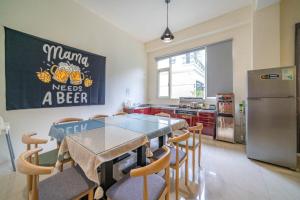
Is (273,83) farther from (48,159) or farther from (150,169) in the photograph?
(48,159)

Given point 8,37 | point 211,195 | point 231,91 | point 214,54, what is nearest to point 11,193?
point 8,37

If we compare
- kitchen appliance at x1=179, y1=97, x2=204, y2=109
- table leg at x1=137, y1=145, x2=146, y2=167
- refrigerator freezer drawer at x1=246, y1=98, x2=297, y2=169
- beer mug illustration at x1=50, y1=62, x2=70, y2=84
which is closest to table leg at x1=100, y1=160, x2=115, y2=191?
table leg at x1=137, y1=145, x2=146, y2=167

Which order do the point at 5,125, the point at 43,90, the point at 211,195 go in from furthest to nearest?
the point at 43,90, the point at 5,125, the point at 211,195

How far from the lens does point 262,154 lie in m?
2.30

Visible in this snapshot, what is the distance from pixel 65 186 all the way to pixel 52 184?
12 cm

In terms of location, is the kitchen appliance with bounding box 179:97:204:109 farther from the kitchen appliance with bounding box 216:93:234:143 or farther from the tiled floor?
the tiled floor

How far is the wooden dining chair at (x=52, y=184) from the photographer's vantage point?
0.86 m

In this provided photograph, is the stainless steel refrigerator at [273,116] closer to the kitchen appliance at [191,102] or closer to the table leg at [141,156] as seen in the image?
the kitchen appliance at [191,102]

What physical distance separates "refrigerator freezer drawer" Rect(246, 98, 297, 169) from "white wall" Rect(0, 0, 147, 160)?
3.36 meters

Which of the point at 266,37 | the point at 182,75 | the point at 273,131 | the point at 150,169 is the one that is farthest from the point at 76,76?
the point at 266,37

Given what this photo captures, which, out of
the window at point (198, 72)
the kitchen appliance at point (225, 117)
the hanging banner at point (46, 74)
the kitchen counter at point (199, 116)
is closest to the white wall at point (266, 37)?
the window at point (198, 72)

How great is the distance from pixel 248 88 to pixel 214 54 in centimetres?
171

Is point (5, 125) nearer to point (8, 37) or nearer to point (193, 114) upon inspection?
point (8, 37)

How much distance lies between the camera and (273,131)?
7.29ft
